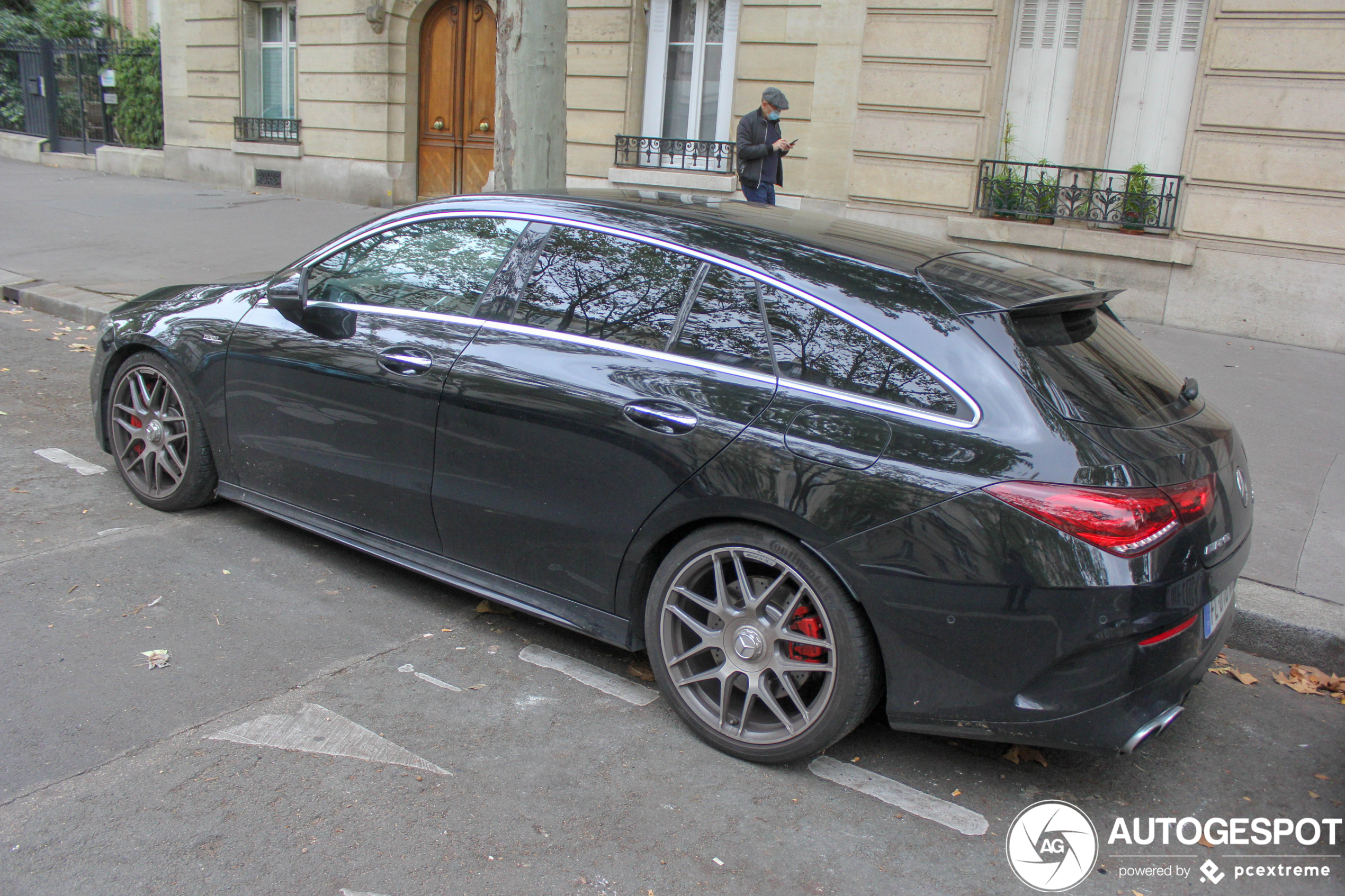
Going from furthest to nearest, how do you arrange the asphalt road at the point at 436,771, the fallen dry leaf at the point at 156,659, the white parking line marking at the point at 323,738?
1. the fallen dry leaf at the point at 156,659
2. the white parking line marking at the point at 323,738
3. the asphalt road at the point at 436,771

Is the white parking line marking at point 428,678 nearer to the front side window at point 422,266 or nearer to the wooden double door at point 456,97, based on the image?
the front side window at point 422,266

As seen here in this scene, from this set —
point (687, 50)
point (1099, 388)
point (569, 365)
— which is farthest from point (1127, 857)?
point (687, 50)

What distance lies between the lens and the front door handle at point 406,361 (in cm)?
383

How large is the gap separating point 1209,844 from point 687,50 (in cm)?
1204

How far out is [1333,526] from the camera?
5336mm

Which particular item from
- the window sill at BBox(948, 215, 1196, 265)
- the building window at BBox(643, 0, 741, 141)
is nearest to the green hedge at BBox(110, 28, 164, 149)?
the building window at BBox(643, 0, 741, 141)

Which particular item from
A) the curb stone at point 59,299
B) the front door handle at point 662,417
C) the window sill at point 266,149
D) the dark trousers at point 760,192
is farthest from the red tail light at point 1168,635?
the window sill at point 266,149

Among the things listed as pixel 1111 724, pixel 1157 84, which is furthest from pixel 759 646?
pixel 1157 84

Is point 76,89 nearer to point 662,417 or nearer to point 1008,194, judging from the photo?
point 1008,194

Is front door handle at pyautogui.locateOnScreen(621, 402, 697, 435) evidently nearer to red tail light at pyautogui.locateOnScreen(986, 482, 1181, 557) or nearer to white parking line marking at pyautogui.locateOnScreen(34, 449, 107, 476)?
red tail light at pyautogui.locateOnScreen(986, 482, 1181, 557)

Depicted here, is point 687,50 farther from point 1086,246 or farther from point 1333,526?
point 1333,526

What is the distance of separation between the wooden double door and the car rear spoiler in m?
13.2

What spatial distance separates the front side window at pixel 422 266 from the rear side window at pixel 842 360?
1162 mm

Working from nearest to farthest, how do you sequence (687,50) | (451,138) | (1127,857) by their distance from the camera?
(1127,857) < (687,50) < (451,138)
